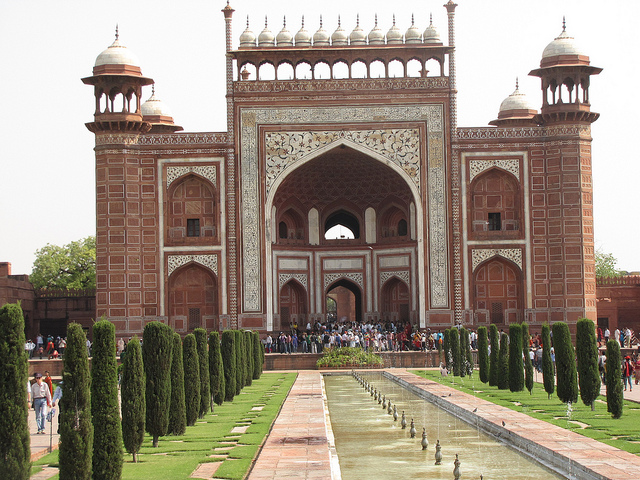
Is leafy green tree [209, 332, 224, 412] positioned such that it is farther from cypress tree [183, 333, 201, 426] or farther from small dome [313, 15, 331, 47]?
small dome [313, 15, 331, 47]

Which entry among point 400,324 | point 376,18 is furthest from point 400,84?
point 400,324

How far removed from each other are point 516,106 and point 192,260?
425 inches

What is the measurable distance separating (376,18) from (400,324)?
719 cm

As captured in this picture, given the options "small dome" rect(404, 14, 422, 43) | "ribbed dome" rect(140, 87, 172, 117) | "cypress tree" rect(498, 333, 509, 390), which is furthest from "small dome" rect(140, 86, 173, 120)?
"cypress tree" rect(498, 333, 509, 390)

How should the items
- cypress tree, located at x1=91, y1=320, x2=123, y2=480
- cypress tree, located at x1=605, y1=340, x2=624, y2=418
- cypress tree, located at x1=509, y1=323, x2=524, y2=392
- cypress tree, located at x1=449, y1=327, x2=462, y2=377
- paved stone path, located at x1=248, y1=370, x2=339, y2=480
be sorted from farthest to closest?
1. cypress tree, located at x1=449, y1=327, x2=462, y2=377
2. cypress tree, located at x1=509, y1=323, x2=524, y2=392
3. cypress tree, located at x1=605, y1=340, x2=624, y2=418
4. paved stone path, located at x1=248, y1=370, x2=339, y2=480
5. cypress tree, located at x1=91, y1=320, x2=123, y2=480

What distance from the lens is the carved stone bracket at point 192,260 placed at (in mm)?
22000

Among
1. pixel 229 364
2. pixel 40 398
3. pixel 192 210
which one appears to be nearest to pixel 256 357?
pixel 229 364

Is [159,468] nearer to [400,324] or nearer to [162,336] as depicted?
[162,336]

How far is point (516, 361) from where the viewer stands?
1363 cm

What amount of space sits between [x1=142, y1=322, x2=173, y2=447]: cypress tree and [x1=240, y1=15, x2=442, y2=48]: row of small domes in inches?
560

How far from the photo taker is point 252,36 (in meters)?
22.6

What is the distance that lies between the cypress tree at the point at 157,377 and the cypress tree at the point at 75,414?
219cm

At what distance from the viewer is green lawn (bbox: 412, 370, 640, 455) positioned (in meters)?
8.72

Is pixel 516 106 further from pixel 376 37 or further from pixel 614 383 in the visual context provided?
pixel 614 383
